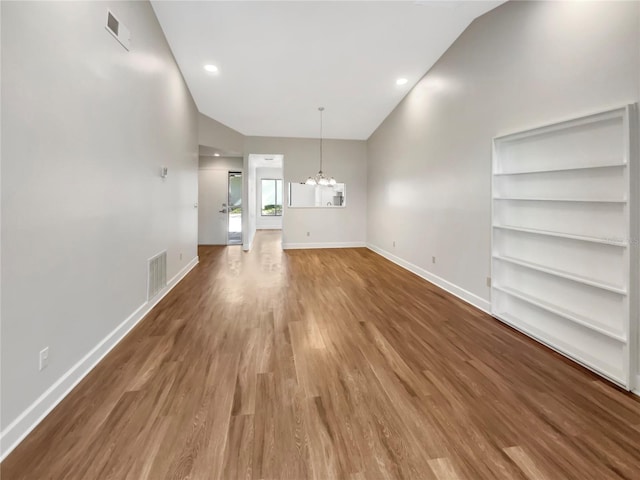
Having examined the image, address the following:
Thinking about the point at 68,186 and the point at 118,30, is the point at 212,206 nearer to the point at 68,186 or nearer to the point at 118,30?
the point at 118,30

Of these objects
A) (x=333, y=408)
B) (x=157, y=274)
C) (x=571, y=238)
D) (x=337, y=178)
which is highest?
(x=337, y=178)

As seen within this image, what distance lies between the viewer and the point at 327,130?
22.6ft

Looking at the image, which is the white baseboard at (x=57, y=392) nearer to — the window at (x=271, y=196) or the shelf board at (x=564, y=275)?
the shelf board at (x=564, y=275)

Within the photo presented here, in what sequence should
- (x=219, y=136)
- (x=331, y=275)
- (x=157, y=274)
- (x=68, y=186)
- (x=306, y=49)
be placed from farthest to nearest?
(x=219, y=136)
(x=331, y=275)
(x=306, y=49)
(x=157, y=274)
(x=68, y=186)

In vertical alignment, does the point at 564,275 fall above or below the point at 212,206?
below

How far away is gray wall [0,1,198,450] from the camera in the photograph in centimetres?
135

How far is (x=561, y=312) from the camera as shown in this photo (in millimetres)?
2283

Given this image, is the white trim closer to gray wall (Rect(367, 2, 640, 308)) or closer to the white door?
gray wall (Rect(367, 2, 640, 308))

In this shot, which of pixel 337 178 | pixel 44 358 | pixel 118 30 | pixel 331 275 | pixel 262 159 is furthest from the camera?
pixel 262 159

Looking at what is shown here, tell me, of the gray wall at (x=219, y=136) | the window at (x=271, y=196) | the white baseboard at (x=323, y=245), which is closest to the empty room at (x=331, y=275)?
the gray wall at (x=219, y=136)

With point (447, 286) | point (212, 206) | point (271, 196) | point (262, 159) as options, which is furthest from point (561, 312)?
point (271, 196)

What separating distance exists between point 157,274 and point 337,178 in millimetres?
5295

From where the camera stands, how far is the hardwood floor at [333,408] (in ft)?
4.10

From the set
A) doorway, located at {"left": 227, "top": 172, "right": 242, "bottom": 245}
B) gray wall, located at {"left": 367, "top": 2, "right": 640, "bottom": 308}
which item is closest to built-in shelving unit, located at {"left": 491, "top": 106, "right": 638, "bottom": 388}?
gray wall, located at {"left": 367, "top": 2, "right": 640, "bottom": 308}
